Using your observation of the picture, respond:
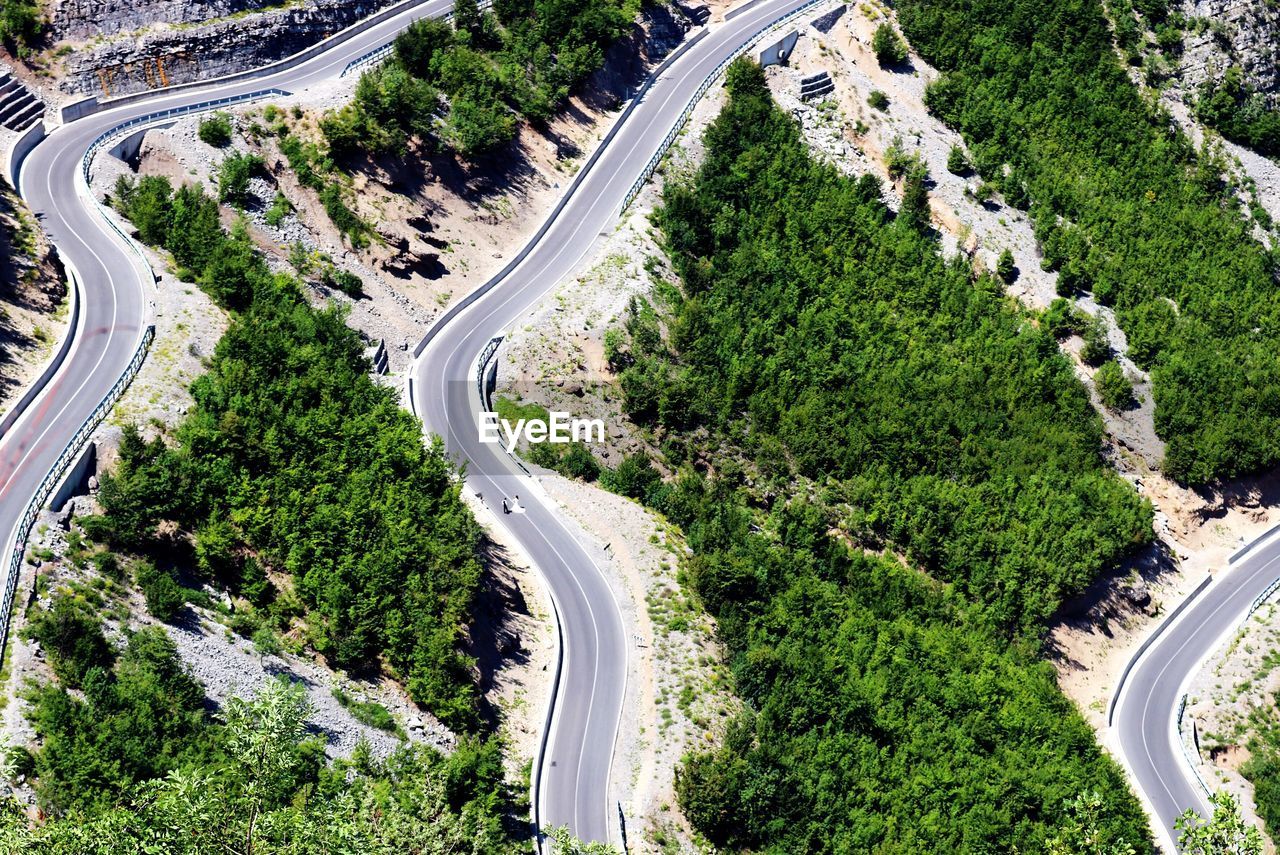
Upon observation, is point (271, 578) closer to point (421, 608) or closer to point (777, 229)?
point (421, 608)

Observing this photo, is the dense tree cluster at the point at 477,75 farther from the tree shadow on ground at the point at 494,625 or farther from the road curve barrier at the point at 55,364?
the tree shadow on ground at the point at 494,625

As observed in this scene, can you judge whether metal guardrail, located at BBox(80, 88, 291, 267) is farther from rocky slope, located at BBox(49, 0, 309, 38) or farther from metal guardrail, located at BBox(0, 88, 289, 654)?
rocky slope, located at BBox(49, 0, 309, 38)

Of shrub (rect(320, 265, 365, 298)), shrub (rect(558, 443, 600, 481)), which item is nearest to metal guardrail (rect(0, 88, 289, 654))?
shrub (rect(320, 265, 365, 298))

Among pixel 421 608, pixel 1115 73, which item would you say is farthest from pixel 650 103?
pixel 421 608

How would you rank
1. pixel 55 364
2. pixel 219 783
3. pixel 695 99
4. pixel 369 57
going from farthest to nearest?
pixel 695 99 < pixel 369 57 < pixel 55 364 < pixel 219 783

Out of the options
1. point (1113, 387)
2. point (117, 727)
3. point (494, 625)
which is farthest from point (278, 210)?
point (1113, 387)

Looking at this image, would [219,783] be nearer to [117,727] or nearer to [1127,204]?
[117,727]
